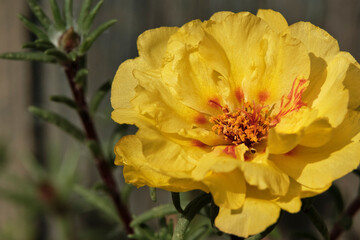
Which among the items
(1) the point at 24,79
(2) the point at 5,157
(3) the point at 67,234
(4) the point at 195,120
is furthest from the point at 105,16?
(4) the point at 195,120

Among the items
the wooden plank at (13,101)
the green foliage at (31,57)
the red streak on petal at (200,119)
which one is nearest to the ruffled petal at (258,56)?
the red streak on petal at (200,119)

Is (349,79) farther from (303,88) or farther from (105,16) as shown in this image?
(105,16)

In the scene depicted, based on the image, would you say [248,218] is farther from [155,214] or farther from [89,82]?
[89,82]

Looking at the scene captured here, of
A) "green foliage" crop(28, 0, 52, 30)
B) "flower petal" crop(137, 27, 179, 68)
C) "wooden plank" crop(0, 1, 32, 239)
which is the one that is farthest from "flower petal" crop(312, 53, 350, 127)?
"wooden plank" crop(0, 1, 32, 239)

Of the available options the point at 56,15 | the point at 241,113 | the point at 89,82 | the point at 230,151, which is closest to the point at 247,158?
the point at 230,151

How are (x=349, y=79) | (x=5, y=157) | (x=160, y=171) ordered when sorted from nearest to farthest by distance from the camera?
1. (x=160, y=171)
2. (x=349, y=79)
3. (x=5, y=157)

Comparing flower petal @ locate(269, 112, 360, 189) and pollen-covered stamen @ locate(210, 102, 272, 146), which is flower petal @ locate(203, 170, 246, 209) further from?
pollen-covered stamen @ locate(210, 102, 272, 146)

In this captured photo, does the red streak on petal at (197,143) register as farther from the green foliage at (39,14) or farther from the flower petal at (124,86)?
the green foliage at (39,14)
